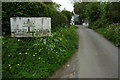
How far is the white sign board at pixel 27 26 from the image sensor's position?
5621 millimetres

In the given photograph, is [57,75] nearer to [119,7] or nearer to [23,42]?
[23,42]

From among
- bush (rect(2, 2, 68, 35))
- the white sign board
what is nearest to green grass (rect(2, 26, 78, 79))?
the white sign board

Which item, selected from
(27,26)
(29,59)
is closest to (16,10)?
(27,26)

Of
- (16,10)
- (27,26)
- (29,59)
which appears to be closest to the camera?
(29,59)

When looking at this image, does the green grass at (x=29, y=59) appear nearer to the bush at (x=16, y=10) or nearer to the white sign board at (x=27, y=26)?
the white sign board at (x=27, y=26)

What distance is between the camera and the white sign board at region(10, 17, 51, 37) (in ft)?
18.4

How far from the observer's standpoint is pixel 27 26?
5.68 metres

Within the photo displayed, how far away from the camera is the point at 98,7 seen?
1861 centimetres

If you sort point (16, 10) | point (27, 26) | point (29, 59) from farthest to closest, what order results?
point (16, 10), point (27, 26), point (29, 59)

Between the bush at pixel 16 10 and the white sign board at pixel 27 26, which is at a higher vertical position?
the bush at pixel 16 10

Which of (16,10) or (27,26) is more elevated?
(16,10)

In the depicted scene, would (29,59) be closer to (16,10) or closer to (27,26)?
(27,26)

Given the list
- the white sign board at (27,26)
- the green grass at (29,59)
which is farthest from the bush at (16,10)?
the green grass at (29,59)

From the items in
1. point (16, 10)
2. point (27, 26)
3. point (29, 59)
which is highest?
point (16, 10)
